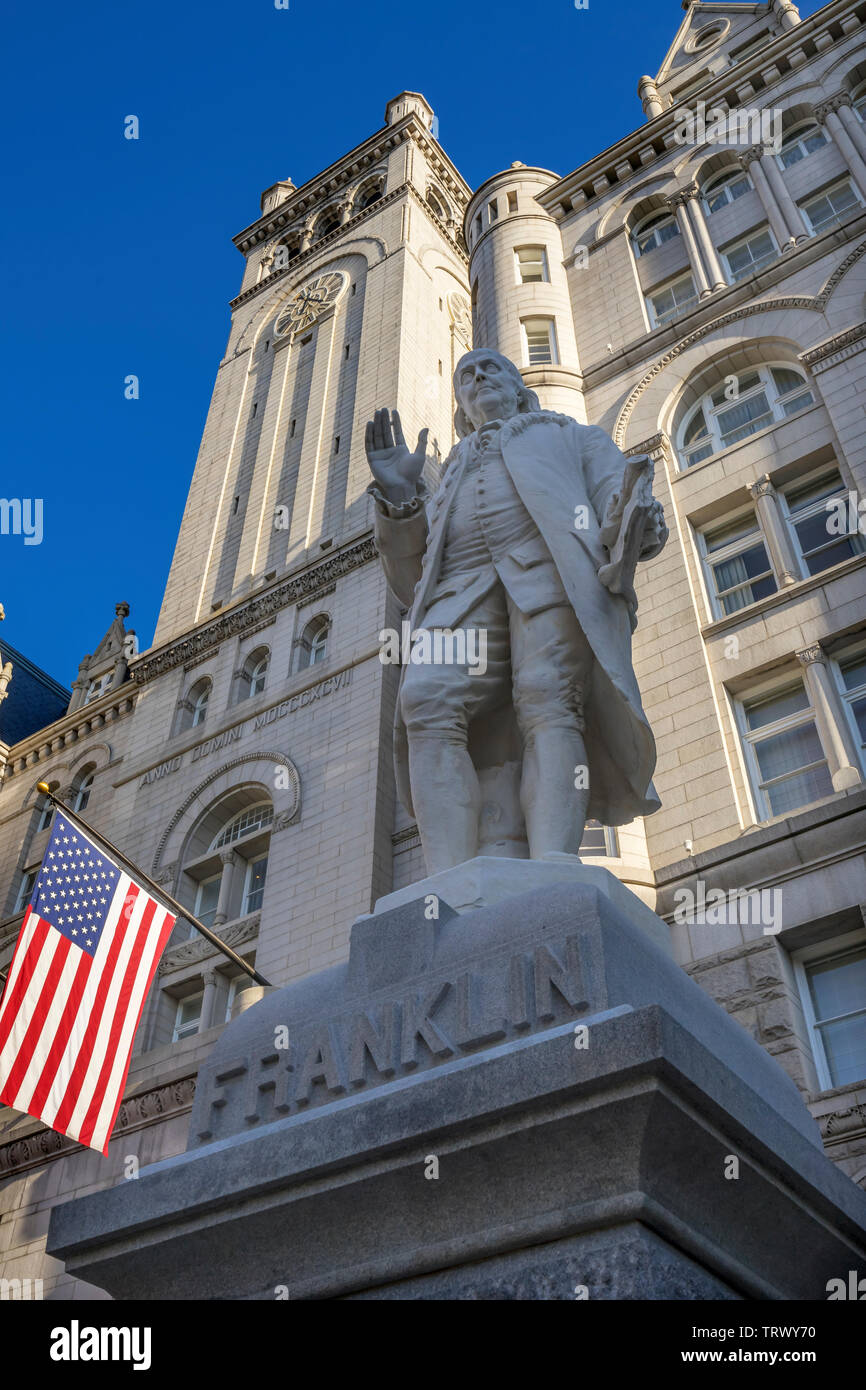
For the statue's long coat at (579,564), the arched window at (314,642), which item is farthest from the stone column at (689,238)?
the statue's long coat at (579,564)

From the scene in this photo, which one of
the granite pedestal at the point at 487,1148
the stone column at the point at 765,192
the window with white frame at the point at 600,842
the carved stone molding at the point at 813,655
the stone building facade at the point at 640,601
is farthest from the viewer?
the stone column at the point at 765,192

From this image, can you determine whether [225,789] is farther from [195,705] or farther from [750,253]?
[750,253]

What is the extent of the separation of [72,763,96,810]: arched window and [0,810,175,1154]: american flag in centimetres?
1809

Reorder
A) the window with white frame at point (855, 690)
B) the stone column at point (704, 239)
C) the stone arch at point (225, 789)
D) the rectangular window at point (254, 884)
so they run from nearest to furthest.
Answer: the window with white frame at point (855, 690) → the stone arch at point (225, 789) → the rectangular window at point (254, 884) → the stone column at point (704, 239)

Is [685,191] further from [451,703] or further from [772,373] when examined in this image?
[451,703]

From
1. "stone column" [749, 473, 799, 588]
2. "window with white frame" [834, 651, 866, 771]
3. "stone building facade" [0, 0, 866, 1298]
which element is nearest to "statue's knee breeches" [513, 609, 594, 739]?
"stone building facade" [0, 0, 866, 1298]

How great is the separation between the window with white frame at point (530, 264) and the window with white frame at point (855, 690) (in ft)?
47.7

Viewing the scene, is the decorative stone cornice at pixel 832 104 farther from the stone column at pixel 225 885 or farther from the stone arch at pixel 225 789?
the stone column at pixel 225 885

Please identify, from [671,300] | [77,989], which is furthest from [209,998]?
[671,300]

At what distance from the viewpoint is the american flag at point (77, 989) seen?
12594mm
